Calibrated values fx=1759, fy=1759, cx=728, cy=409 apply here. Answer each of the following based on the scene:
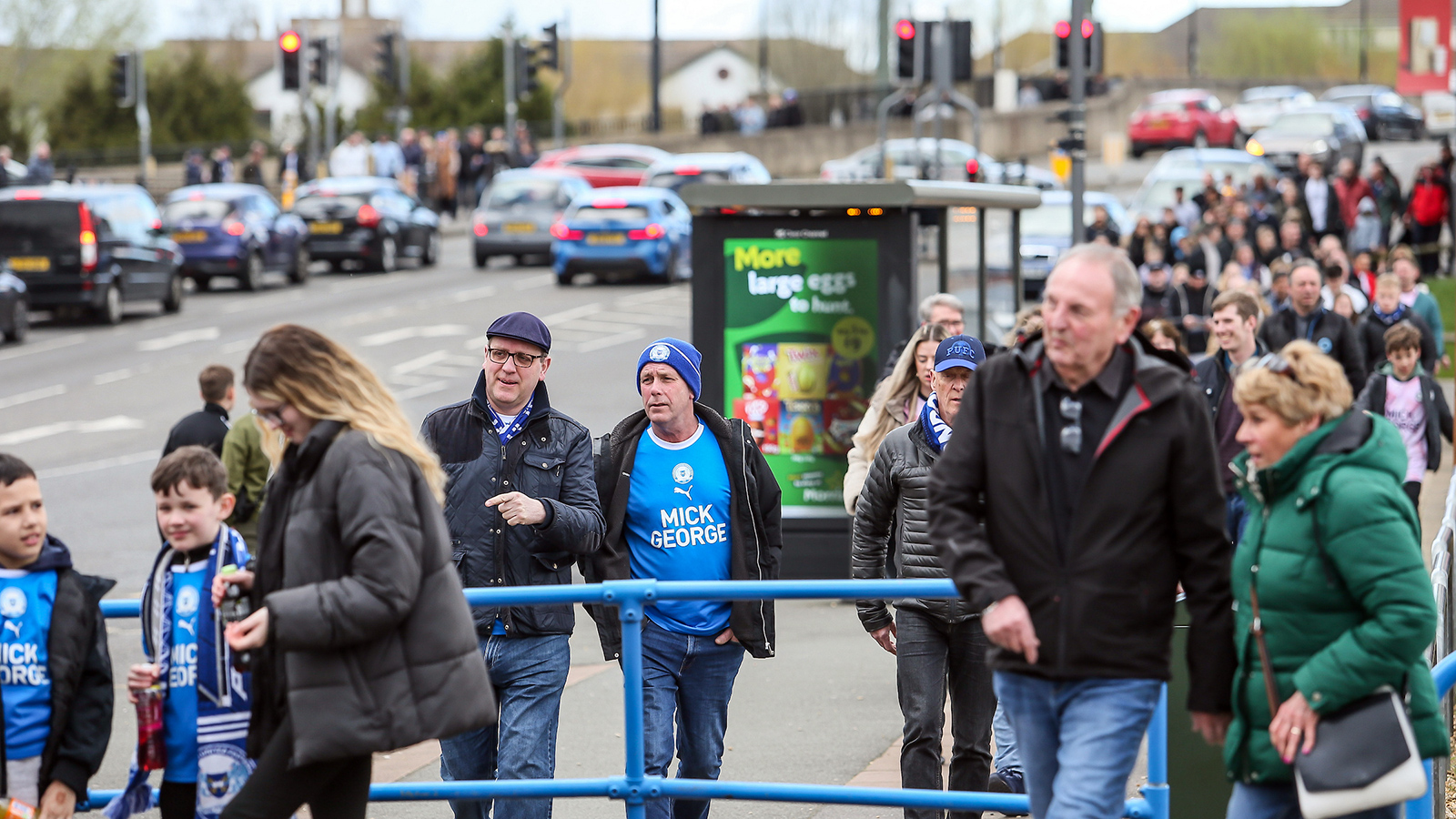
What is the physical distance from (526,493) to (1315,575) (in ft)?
8.55

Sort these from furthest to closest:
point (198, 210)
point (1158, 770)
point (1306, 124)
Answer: point (1306, 124) → point (198, 210) → point (1158, 770)

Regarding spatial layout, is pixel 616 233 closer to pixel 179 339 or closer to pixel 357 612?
pixel 179 339

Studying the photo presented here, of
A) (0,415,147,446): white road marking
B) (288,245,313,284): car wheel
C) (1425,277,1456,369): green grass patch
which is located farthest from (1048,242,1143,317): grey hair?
(288,245,313,284): car wheel

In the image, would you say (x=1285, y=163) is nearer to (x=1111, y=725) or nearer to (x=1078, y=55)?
(x=1078, y=55)

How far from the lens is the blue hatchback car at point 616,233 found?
28.4 metres

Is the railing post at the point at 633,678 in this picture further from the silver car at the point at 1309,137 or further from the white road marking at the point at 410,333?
the silver car at the point at 1309,137

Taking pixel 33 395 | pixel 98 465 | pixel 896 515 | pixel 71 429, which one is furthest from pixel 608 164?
pixel 896 515

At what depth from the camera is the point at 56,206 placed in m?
25.0

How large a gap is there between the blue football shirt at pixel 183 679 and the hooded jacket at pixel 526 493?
4.22 feet

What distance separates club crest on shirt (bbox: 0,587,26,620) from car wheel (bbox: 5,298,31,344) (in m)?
21.3

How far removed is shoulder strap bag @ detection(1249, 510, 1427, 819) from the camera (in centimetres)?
377

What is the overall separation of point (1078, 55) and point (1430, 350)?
6799 millimetres

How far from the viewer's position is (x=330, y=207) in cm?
3200

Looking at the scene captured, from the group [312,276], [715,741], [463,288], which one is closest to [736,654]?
[715,741]
